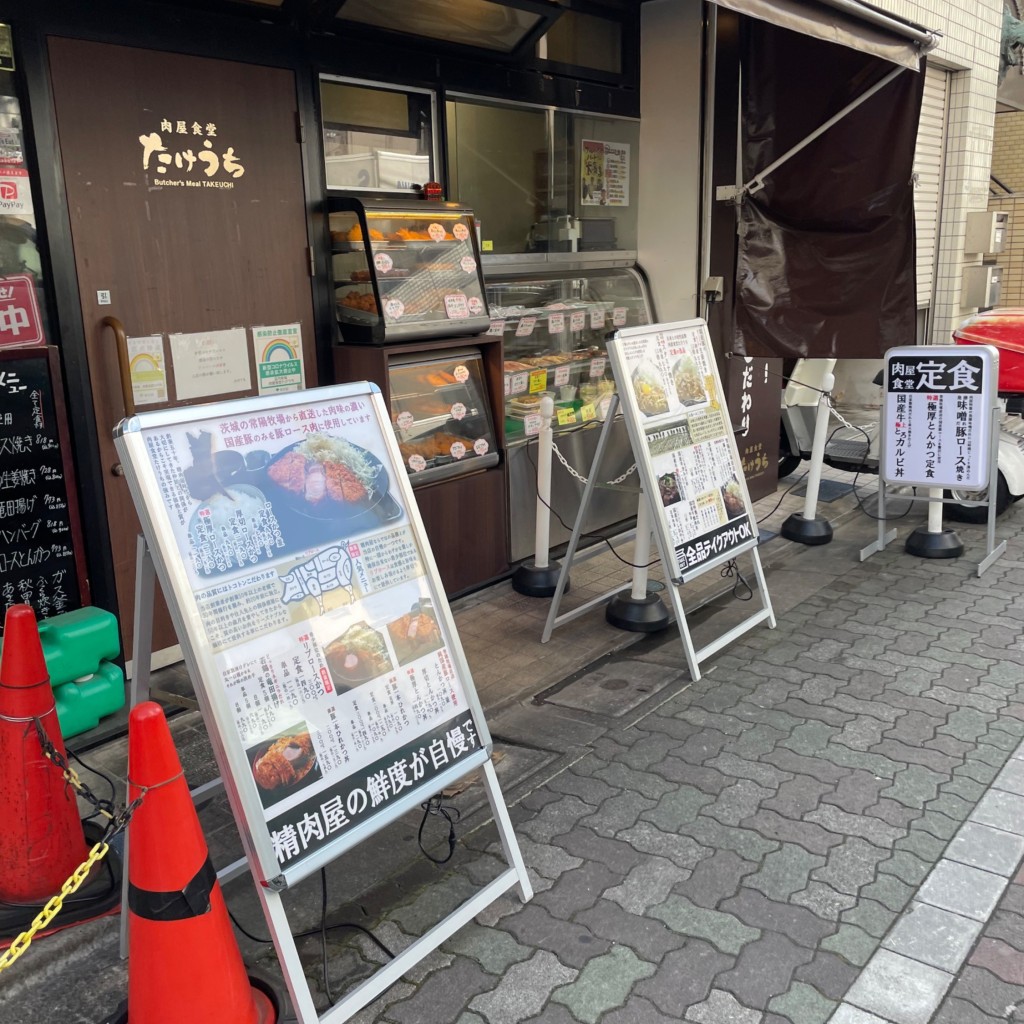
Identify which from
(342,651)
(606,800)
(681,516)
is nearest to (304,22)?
(681,516)

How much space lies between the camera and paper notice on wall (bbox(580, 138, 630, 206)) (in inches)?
275

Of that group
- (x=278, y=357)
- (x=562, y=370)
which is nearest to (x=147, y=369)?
(x=278, y=357)

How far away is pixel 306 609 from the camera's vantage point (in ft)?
8.90

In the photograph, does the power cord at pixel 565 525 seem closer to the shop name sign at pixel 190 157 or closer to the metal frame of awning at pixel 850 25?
the shop name sign at pixel 190 157

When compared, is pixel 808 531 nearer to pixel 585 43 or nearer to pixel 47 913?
pixel 585 43

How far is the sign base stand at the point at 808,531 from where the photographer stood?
723cm

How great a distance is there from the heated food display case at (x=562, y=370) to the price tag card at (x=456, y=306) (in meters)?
0.35

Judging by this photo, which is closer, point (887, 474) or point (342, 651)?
point (342, 651)

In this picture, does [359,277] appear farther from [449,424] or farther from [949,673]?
[949,673]

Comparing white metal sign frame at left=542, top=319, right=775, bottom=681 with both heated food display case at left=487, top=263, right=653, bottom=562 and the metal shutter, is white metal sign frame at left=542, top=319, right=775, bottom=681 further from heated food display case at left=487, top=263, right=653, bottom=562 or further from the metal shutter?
the metal shutter

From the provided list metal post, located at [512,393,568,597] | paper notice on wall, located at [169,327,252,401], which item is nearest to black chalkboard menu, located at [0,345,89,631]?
paper notice on wall, located at [169,327,252,401]

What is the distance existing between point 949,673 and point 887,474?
219 centimetres

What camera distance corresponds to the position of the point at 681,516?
4883mm

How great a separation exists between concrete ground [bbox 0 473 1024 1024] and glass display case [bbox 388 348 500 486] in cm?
107
